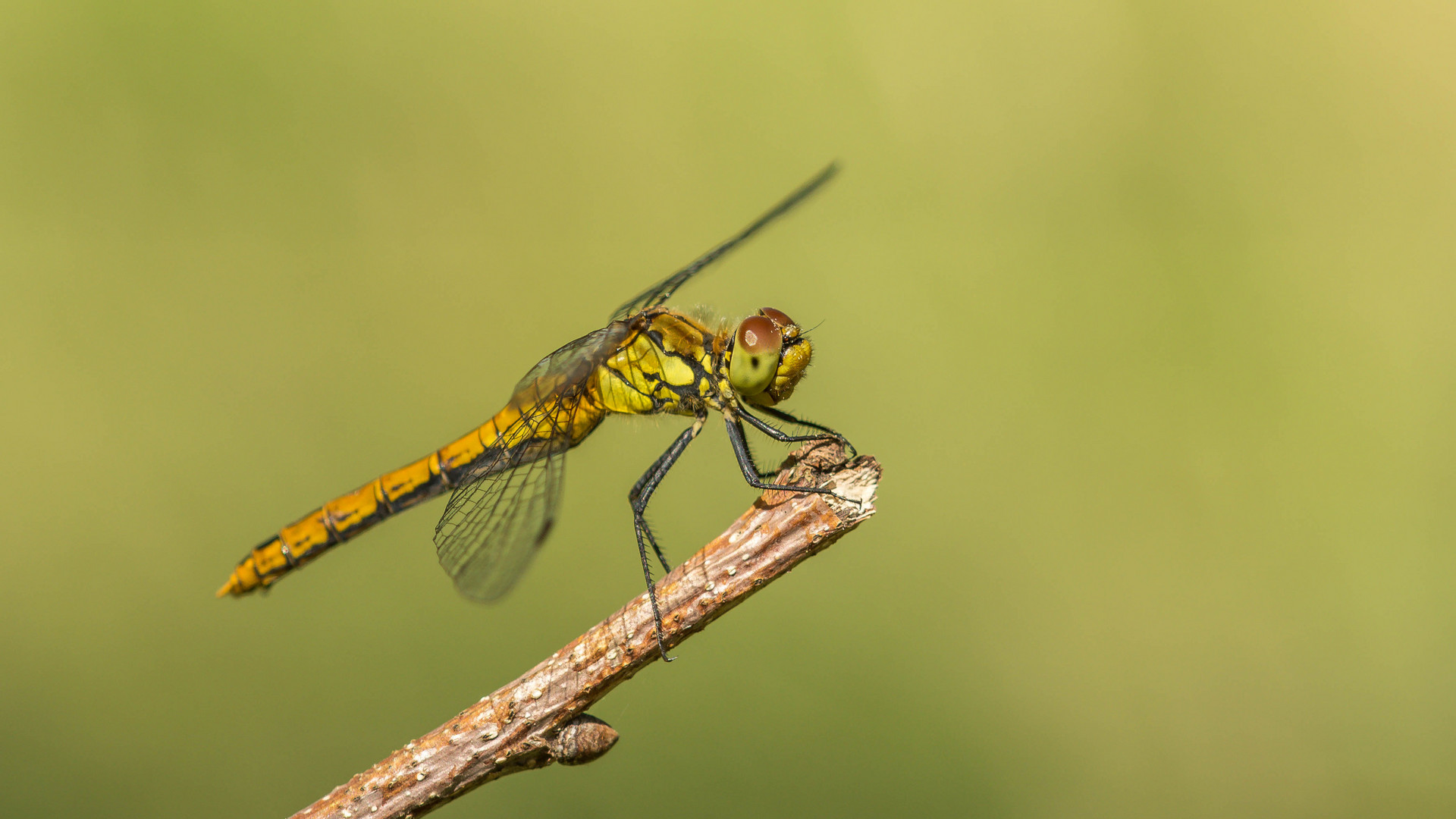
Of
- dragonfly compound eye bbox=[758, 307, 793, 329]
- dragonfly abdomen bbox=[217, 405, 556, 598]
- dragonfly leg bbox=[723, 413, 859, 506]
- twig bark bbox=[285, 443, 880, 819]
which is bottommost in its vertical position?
twig bark bbox=[285, 443, 880, 819]

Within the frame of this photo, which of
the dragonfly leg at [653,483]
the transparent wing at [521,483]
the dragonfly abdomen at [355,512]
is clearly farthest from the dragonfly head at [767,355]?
the dragonfly abdomen at [355,512]

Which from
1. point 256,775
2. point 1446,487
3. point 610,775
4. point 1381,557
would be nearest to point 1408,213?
point 1446,487

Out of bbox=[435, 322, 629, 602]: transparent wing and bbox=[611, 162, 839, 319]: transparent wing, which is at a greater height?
bbox=[611, 162, 839, 319]: transparent wing

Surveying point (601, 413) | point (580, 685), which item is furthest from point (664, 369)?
point (580, 685)

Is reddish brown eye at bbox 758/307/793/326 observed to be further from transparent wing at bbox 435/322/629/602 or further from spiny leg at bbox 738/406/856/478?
transparent wing at bbox 435/322/629/602

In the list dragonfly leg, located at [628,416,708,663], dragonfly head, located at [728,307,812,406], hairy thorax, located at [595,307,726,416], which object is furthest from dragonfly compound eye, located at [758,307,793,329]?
dragonfly leg, located at [628,416,708,663]

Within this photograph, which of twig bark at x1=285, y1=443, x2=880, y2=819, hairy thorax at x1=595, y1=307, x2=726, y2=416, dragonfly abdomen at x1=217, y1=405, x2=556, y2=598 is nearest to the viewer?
twig bark at x1=285, y1=443, x2=880, y2=819

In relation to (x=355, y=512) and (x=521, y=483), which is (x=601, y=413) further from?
(x=355, y=512)
